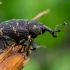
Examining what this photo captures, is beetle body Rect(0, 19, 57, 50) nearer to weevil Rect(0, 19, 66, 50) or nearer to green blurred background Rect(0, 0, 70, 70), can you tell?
weevil Rect(0, 19, 66, 50)

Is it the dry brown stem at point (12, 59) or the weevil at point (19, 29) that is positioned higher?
the weevil at point (19, 29)

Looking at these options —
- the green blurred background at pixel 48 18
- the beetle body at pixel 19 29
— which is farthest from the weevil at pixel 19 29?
the green blurred background at pixel 48 18

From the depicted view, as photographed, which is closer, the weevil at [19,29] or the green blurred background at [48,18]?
the weevil at [19,29]

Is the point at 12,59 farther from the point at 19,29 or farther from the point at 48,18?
the point at 48,18

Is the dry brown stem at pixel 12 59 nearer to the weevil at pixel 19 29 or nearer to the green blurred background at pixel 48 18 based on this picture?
the weevil at pixel 19 29

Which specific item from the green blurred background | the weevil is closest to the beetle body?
the weevil

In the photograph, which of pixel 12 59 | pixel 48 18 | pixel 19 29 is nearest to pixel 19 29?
pixel 19 29
